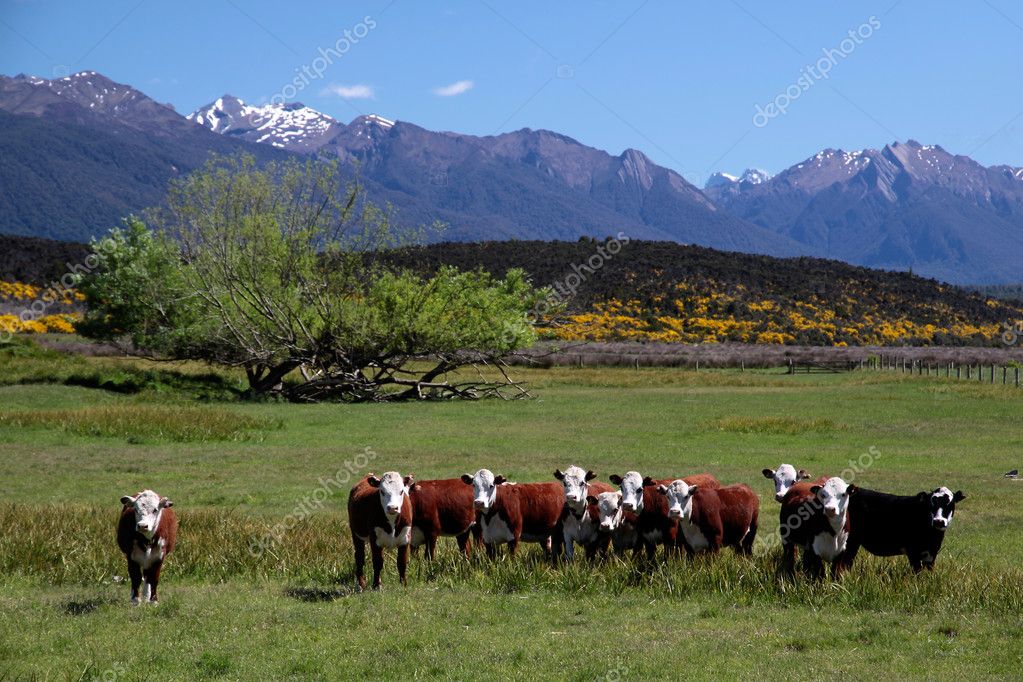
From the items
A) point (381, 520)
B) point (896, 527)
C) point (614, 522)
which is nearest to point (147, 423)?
point (381, 520)

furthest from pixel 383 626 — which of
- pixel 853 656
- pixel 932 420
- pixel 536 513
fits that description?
pixel 932 420

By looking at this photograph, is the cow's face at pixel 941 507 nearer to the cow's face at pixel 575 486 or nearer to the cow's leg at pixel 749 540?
the cow's leg at pixel 749 540

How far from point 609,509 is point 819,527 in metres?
2.60

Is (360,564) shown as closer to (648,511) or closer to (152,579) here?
(152,579)

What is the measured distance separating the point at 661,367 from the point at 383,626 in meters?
65.3

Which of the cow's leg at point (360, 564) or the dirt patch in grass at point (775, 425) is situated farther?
the dirt patch in grass at point (775, 425)

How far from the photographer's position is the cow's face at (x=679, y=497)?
13.4 metres

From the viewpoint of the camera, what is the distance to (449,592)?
13039 mm

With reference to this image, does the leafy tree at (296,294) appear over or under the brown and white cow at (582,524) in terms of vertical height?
over

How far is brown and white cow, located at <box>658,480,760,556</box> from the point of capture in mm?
13633

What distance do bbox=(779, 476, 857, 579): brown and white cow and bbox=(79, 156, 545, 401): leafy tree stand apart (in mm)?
35935

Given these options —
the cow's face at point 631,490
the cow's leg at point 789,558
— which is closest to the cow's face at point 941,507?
the cow's leg at point 789,558

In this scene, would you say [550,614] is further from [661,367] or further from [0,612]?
[661,367]

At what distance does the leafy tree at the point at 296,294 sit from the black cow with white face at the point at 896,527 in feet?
119
